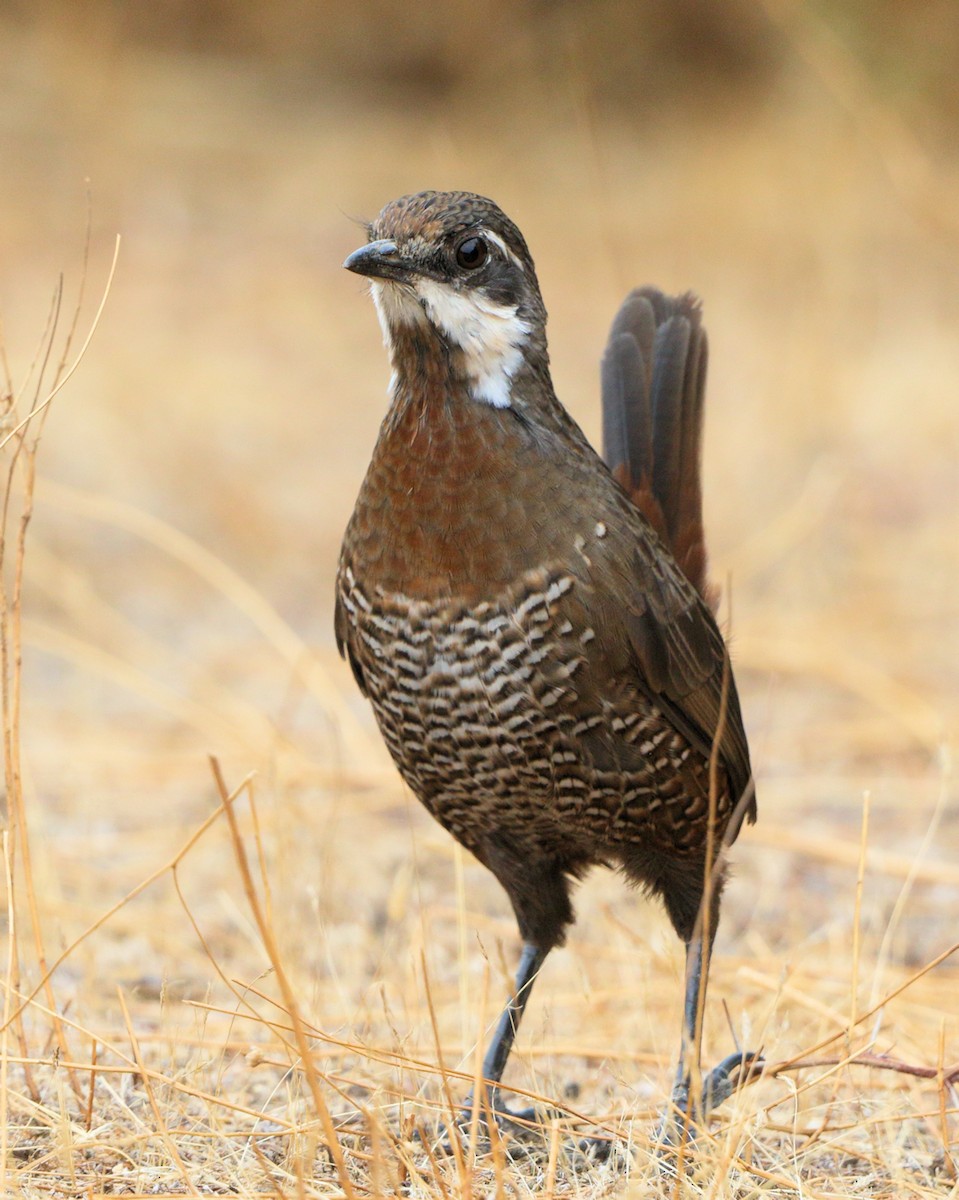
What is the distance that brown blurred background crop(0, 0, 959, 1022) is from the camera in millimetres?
5062

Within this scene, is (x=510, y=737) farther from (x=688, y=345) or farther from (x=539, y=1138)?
(x=688, y=345)

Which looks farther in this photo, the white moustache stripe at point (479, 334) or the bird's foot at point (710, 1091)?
the white moustache stripe at point (479, 334)

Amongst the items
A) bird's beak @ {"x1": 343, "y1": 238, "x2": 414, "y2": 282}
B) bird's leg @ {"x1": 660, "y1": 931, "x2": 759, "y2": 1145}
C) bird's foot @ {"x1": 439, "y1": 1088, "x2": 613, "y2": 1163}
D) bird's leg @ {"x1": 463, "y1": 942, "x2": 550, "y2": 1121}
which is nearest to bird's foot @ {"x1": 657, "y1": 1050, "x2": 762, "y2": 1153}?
bird's leg @ {"x1": 660, "y1": 931, "x2": 759, "y2": 1145}

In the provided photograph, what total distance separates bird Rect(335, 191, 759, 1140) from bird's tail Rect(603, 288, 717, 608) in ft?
1.37

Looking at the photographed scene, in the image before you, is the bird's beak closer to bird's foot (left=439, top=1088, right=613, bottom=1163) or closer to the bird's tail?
the bird's tail

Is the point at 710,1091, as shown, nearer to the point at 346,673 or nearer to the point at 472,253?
the point at 472,253

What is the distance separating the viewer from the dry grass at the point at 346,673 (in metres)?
2.54

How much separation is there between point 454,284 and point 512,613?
0.66 m

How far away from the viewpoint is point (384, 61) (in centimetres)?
1329

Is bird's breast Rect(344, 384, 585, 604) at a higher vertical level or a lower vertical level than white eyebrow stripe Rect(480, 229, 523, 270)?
lower

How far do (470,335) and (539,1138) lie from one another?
1616 mm

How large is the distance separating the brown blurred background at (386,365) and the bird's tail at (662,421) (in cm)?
83

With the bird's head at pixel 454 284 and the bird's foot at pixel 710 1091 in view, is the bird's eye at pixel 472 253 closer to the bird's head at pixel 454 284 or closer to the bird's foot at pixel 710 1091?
the bird's head at pixel 454 284

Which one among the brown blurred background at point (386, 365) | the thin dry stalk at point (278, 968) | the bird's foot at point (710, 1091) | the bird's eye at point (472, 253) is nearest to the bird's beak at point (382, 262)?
the bird's eye at point (472, 253)
